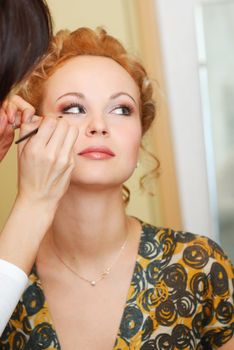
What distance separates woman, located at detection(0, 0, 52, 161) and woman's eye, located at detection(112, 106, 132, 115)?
302 mm

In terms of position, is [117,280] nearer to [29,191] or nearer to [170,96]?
[29,191]

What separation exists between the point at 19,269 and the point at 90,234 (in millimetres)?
316

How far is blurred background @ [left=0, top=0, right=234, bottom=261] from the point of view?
1543 millimetres

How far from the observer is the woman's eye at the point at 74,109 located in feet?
3.29

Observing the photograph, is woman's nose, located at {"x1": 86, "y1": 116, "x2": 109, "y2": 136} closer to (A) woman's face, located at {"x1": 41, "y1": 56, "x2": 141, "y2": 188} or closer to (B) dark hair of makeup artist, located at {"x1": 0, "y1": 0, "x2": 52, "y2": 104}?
(A) woman's face, located at {"x1": 41, "y1": 56, "x2": 141, "y2": 188}

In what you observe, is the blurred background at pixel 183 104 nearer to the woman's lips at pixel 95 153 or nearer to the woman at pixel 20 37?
the woman's lips at pixel 95 153

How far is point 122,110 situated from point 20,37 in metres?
0.38

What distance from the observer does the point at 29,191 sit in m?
0.77

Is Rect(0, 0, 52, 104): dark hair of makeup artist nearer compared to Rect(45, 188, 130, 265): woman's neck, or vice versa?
Rect(0, 0, 52, 104): dark hair of makeup artist

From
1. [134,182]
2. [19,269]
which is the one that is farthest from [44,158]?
[134,182]

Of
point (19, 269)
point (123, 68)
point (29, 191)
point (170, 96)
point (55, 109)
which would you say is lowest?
point (19, 269)

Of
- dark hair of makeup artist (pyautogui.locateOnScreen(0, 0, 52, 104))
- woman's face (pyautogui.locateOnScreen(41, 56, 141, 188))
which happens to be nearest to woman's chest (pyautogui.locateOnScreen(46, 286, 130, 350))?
woman's face (pyautogui.locateOnScreen(41, 56, 141, 188))

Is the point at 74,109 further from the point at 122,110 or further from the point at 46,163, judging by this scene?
the point at 46,163

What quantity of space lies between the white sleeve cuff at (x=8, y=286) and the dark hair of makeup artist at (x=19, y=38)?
252 millimetres
